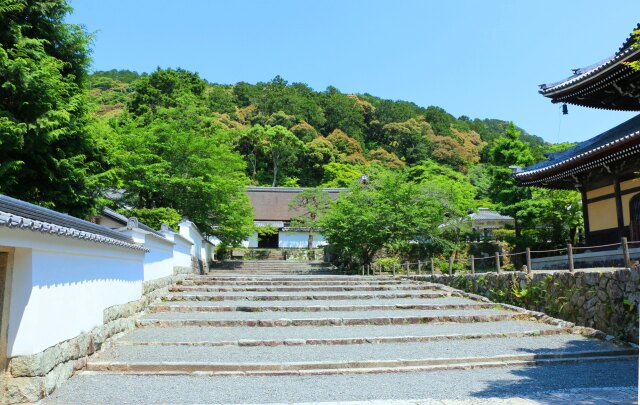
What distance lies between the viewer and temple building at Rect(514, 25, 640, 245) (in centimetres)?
1220

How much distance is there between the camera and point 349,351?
7191 mm

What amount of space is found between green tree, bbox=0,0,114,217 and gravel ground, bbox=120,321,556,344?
3.93 meters

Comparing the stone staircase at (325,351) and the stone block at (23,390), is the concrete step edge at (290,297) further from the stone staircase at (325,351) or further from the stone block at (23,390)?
the stone block at (23,390)

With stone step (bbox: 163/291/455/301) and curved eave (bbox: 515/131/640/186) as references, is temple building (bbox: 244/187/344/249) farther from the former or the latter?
stone step (bbox: 163/291/455/301)

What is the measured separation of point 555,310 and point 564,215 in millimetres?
11721

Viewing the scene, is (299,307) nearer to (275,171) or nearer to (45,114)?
(45,114)

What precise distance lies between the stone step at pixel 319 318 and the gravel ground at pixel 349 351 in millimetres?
1624

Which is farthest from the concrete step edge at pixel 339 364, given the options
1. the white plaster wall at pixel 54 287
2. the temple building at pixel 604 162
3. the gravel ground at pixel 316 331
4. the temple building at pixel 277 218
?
the temple building at pixel 277 218

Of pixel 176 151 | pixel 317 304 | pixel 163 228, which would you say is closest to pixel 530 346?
pixel 317 304

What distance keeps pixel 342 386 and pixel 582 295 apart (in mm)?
6067

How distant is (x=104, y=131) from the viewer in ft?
39.4

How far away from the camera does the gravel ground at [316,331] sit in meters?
7.87

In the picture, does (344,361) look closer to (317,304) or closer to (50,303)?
(50,303)

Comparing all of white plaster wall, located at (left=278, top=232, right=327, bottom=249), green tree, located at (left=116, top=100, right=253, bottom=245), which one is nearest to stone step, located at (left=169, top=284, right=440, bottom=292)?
green tree, located at (left=116, top=100, right=253, bottom=245)
